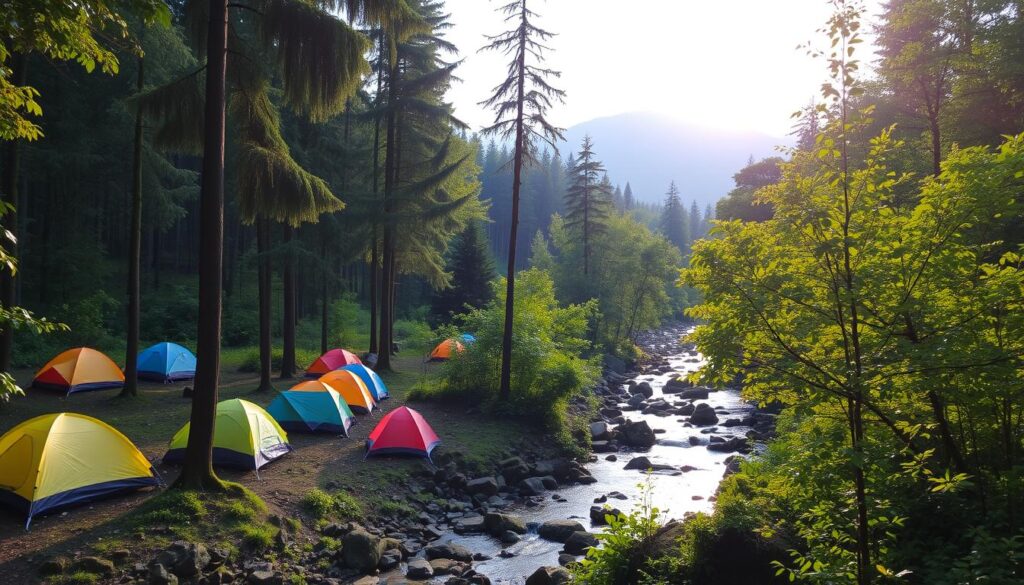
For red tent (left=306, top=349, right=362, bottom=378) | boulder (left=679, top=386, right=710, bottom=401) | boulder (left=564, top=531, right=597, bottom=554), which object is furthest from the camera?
boulder (left=679, top=386, right=710, bottom=401)

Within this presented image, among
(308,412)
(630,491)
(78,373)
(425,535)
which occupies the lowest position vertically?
(630,491)

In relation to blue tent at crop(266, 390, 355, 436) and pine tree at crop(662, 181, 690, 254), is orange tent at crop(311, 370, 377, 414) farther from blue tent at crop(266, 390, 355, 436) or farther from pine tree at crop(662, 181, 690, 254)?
pine tree at crop(662, 181, 690, 254)

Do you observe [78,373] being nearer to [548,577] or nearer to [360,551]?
[360,551]

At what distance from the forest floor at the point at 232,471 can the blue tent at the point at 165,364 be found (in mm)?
526

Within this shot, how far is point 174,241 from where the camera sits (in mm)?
43656

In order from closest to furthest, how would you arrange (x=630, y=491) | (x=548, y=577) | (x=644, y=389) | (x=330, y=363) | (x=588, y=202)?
(x=548, y=577) → (x=630, y=491) → (x=330, y=363) → (x=644, y=389) → (x=588, y=202)

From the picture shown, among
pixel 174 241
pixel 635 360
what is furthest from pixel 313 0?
pixel 174 241

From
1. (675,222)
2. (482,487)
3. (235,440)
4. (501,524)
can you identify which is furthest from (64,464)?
(675,222)

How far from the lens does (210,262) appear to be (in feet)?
28.1

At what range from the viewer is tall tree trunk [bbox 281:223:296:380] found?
18.0m

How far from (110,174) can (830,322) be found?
32.1 meters

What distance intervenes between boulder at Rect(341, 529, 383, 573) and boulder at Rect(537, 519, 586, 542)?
341 centimetres

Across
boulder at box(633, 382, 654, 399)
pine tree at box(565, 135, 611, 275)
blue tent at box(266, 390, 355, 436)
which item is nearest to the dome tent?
blue tent at box(266, 390, 355, 436)

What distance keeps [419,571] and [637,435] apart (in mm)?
11246
